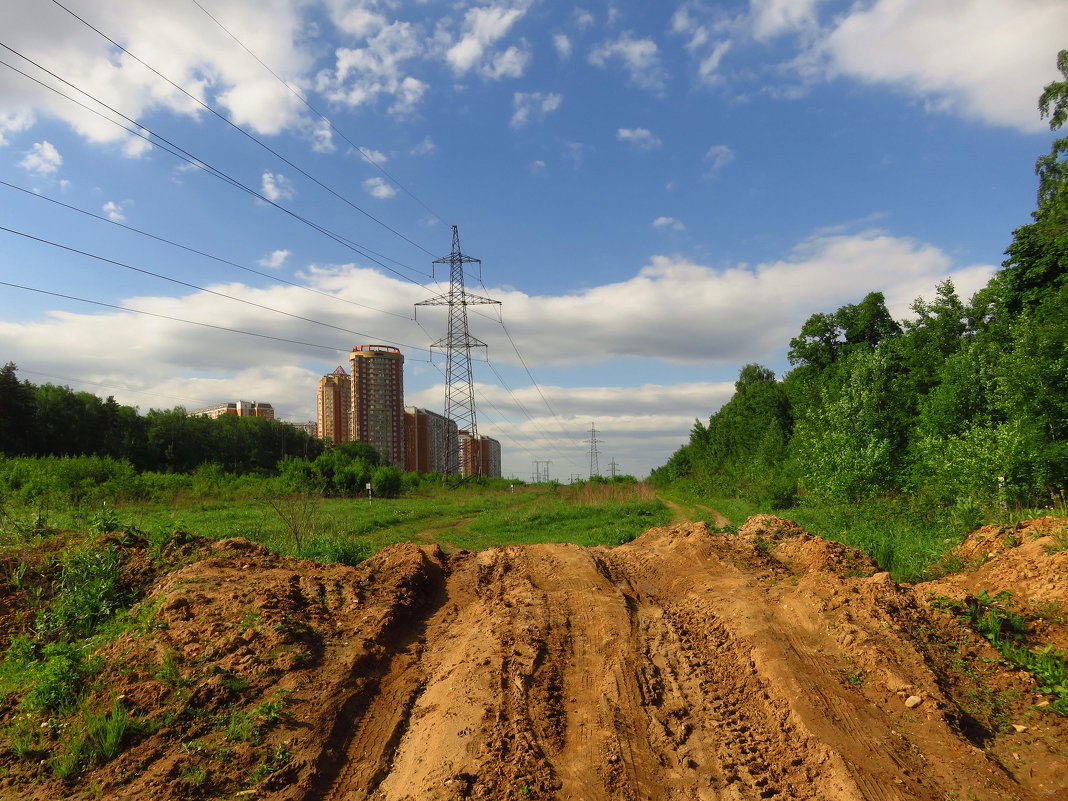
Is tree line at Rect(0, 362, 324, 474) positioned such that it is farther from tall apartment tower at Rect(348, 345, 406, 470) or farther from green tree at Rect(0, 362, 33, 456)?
tall apartment tower at Rect(348, 345, 406, 470)

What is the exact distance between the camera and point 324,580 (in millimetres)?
8047

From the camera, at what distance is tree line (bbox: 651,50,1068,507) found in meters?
13.8

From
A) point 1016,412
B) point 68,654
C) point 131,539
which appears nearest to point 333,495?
point 131,539

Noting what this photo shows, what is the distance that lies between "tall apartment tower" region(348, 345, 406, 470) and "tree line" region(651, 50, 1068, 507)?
46.7m

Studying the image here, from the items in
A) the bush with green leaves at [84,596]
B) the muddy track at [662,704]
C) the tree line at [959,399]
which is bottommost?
the muddy track at [662,704]

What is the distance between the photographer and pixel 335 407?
78.6 meters

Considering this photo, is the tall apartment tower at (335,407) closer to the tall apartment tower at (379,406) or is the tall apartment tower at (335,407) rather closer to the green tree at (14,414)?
the tall apartment tower at (379,406)

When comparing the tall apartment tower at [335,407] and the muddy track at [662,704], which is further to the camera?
the tall apartment tower at [335,407]

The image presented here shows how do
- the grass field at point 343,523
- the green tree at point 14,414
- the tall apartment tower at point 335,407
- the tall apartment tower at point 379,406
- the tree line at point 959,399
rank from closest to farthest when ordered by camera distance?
1. the grass field at point 343,523
2. the tree line at point 959,399
3. the green tree at point 14,414
4. the tall apartment tower at point 379,406
5. the tall apartment tower at point 335,407

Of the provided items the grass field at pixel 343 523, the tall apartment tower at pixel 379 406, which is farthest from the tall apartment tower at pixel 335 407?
the grass field at pixel 343 523

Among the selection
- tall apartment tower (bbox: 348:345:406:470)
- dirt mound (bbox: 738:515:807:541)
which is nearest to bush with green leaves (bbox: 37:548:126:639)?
dirt mound (bbox: 738:515:807:541)

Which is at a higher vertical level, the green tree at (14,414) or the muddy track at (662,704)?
the green tree at (14,414)

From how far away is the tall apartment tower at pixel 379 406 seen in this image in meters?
71.1

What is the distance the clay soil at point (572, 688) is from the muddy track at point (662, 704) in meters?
0.02
